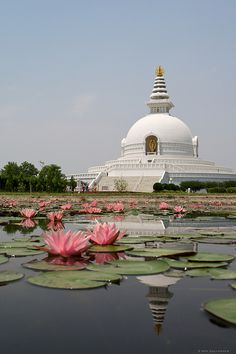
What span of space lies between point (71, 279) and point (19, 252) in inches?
44.2

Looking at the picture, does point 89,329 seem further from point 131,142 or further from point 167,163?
point 131,142

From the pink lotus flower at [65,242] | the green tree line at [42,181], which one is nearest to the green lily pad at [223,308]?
the pink lotus flower at [65,242]

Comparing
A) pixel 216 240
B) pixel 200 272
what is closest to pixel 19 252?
pixel 200 272

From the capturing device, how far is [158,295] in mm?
2090

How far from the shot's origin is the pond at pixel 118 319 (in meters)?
1.46

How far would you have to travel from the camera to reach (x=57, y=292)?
2170 mm

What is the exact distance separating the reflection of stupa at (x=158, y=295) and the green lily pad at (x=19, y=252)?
1.10 meters

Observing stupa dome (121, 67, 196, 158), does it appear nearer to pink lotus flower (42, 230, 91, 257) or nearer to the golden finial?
the golden finial

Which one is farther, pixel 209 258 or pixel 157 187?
pixel 157 187

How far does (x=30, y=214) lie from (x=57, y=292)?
15.1 ft

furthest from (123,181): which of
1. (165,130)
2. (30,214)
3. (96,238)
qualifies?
(96,238)

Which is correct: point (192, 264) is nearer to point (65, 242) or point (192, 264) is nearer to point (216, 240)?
point (65, 242)

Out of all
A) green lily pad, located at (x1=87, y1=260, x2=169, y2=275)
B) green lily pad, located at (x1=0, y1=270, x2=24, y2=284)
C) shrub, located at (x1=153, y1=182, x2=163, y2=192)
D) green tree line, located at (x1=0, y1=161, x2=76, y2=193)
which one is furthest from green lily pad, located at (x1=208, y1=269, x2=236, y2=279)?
shrub, located at (x1=153, y1=182, x2=163, y2=192)

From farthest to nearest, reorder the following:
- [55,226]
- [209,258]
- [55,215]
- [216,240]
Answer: [55,215] < [55,226] < [216,240] < [209,258]
